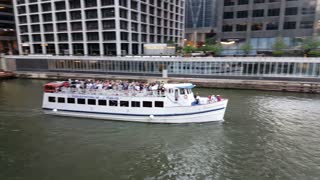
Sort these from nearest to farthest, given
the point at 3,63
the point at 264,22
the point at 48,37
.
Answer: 1. the point at 264,22
2. the point at 3,63
3. the point at 48,37

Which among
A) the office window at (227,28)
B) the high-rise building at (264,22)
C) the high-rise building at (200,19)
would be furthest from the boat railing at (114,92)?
the high-rise building at (200,19)

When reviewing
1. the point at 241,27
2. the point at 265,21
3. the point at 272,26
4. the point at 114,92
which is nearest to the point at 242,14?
the point at 241,27

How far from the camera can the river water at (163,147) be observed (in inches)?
623

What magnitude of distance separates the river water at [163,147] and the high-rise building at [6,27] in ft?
258

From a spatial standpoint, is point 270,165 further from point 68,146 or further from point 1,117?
point 1,117

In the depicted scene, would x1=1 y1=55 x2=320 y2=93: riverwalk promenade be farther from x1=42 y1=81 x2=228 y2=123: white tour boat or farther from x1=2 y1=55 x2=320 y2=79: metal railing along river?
x1=42 y1=81 x2=228 y2=123: white tour boat

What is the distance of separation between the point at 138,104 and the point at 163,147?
7276 millimetres

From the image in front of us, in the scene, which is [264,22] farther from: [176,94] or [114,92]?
[114,92]

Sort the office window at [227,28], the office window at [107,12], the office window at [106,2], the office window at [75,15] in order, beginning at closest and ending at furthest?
the office window at [106,2], the office window at [107,12], the office window at [227,28], the office window at [75,15]

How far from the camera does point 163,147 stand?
1964cm

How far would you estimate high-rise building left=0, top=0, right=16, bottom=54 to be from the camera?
89500mm

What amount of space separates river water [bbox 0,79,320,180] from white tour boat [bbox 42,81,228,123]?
0.98 m

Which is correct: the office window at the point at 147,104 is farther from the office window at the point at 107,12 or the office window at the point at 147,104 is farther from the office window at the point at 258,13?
the office window at the point at 258,13

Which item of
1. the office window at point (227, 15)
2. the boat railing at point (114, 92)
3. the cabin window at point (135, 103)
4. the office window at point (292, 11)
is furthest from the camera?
the office window at point (227, 15)
